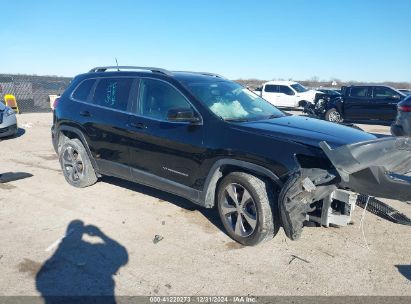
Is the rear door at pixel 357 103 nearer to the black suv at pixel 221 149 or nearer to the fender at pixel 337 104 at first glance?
the fender at pixel 337 104

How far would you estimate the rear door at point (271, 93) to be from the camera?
2248 cm

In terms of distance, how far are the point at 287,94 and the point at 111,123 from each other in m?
18.5

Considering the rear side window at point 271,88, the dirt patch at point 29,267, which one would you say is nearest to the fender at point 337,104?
the rear side window at point 271,88

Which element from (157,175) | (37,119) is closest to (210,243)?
(157,175)

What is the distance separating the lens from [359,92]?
15.2 meters

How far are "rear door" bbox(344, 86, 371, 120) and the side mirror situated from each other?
41.5 feet

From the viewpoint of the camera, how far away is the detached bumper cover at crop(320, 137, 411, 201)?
3.24 meters

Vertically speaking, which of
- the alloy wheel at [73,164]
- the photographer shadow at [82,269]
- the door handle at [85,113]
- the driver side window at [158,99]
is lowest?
the photographer shadow at [82,269]

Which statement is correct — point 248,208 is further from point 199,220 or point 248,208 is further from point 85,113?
point 85,113

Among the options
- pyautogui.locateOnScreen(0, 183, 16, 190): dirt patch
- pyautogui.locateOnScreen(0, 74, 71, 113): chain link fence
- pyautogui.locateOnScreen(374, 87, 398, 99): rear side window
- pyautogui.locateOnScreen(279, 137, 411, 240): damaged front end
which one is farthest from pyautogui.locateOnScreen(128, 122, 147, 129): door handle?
pyautogui.locateOnScreen(0, 74, 71, 113): chain link fence

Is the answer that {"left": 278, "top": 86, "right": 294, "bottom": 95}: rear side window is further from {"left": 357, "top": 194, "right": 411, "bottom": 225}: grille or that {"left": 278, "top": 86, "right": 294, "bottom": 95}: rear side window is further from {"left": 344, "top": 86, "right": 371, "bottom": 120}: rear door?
{"left": 357, "top": 194, "right": 411, "bottom": 225}: grille

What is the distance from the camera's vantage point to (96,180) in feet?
19.8

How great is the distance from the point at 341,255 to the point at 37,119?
15287 mm

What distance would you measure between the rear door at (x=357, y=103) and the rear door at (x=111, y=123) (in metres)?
12.4
